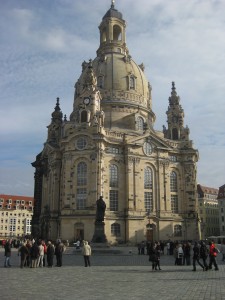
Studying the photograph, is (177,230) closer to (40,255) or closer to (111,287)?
(40,255)

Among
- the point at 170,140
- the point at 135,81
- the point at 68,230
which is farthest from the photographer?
the point at 135,81

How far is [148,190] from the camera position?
213ft

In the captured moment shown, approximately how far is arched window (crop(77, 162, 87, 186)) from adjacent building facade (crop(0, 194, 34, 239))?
50196 millimetres

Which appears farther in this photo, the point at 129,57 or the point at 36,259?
the point at 129,57

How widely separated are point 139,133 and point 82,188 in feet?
51.9

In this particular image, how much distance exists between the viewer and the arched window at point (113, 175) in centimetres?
6264

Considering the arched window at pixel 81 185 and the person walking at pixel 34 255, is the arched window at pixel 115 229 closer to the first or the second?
the arched window at pixel 81 185

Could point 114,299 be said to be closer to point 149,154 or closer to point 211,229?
point 149,154

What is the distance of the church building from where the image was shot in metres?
60.1

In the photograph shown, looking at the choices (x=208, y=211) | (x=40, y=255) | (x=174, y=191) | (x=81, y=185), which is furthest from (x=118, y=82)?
(x=40, y=255)

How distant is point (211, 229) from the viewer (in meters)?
103

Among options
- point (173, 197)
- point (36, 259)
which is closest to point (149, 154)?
point (173, 197)

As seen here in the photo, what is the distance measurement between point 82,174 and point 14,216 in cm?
5431

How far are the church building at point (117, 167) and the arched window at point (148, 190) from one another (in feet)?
0.34
